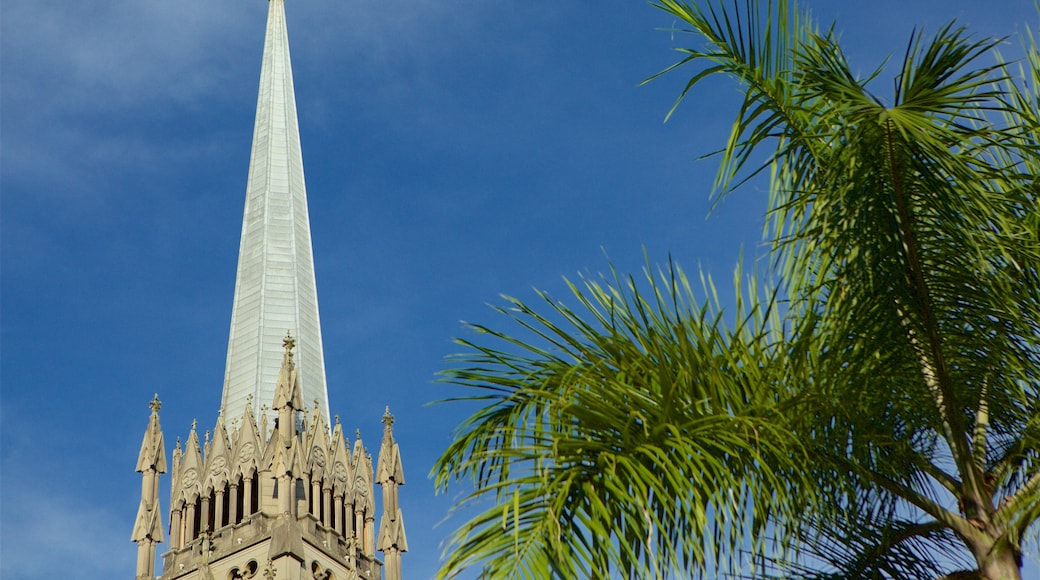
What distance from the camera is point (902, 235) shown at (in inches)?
408

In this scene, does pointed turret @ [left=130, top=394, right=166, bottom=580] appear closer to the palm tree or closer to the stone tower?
the stone tower

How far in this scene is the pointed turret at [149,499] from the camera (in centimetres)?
6078

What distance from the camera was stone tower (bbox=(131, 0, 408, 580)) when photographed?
196 ft

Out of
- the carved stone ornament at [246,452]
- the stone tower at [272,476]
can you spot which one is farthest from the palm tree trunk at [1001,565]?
the carved stone ornament at [246,452]

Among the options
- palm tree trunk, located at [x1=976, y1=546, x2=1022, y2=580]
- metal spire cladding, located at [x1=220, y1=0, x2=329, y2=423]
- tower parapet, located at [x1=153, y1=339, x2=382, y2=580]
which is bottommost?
palm tree trunk, located at [x1=976, y1=546, x2=1022, y2=580]

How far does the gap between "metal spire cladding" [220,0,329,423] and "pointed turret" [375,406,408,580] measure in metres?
2.91

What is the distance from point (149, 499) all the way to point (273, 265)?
13.5 meters

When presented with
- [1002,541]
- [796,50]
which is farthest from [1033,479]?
[796,50]

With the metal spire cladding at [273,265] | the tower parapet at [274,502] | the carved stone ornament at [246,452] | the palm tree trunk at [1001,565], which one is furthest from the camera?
the metal spire cladding at [273,265]

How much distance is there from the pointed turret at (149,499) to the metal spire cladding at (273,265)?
3.00 metres

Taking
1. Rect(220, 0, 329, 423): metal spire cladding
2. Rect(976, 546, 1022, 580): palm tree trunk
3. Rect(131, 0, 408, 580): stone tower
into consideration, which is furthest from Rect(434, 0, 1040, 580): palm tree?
Rect(220, 0, 329, 423): metal spire cladding

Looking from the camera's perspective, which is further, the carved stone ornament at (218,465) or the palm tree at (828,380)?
the carved stone ornament at (218,465)

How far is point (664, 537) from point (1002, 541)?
2038mm

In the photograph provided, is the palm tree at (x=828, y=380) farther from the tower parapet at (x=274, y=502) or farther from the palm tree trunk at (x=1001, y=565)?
the tower parapet at (x=274, y=502)
